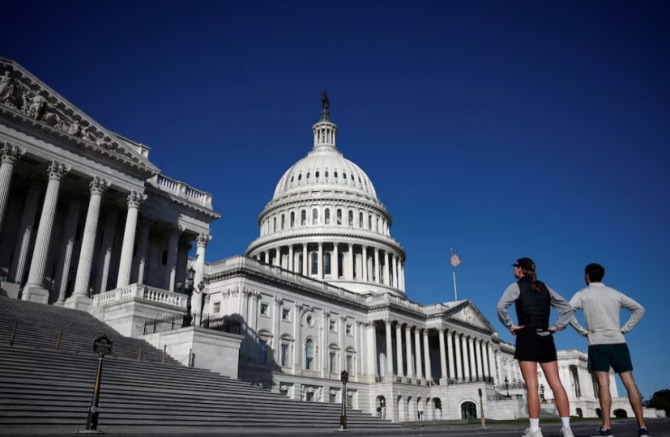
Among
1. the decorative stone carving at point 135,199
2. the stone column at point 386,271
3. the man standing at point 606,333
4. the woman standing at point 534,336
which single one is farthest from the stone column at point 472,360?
the woman standing at point 534,336

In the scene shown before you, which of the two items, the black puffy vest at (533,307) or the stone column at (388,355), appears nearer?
the black puffy vest at (533,307)

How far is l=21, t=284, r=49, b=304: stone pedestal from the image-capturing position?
114ft

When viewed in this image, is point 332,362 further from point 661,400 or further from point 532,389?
point 661,400

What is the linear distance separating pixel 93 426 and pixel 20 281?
2651 centimetres

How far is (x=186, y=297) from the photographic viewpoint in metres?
37.9

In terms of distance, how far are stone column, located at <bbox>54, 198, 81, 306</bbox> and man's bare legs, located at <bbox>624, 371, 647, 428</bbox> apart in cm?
3864

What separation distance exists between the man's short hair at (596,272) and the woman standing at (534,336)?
1.45 m

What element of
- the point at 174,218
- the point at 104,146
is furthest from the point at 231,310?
the point at 104,146

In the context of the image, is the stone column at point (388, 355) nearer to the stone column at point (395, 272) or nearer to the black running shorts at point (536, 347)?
the stone column at point (395, 272)

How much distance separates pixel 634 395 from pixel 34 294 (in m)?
35.9

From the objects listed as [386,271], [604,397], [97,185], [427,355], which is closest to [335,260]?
[386,271]

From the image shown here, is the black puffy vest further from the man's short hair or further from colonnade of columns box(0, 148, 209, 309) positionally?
colonnade of columns box(0, 148, 209, 309)

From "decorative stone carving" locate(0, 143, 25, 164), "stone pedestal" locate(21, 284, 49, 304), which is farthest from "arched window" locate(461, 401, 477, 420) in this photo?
"decorative stone carving" locate(0, 143, 25, 164)

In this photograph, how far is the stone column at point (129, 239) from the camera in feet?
130
